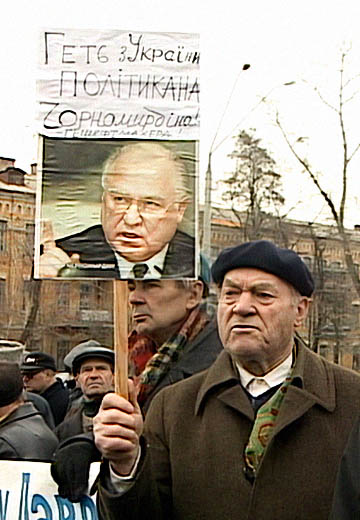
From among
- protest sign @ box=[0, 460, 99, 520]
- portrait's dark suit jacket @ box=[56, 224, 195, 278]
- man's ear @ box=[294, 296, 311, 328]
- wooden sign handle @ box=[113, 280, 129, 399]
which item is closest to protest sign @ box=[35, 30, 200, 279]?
portrait's dark suit jacket @ box=[56, 224, 195, 278]

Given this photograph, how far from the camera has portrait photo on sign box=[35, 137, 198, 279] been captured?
2.82 meters

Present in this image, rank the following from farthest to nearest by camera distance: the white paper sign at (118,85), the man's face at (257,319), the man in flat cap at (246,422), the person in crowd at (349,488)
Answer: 1. the white paper sign at (118,85)
2. the man's face at (257,319)
3. the man in flat cap at (246,422)
4. the person in crowd at (349,488)

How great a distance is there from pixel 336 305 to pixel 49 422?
37.3 inches

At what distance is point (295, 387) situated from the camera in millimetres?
2744

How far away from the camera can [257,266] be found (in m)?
2.77

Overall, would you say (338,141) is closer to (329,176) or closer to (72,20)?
(329,176)

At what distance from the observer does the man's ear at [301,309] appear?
2.80 m

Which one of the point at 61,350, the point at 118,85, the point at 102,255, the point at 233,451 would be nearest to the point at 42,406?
the point at 61,350

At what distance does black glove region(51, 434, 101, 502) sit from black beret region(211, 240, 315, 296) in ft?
2.11

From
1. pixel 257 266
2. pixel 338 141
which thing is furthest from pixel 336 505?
pixel 338 141

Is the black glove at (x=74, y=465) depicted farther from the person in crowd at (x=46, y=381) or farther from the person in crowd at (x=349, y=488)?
the person in crowd at (x=349, y=488)

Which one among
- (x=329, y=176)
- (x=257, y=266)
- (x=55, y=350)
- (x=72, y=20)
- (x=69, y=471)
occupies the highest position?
(x=72, y=20)

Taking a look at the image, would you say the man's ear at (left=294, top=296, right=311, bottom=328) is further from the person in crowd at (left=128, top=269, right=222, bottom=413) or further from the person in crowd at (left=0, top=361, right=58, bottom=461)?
the person in crowd at (left=0, top=361, right=58, bottom=461)

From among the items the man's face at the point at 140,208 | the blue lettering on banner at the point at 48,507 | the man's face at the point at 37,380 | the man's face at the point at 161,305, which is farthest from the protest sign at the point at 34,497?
the man's face at the point at 140,208
